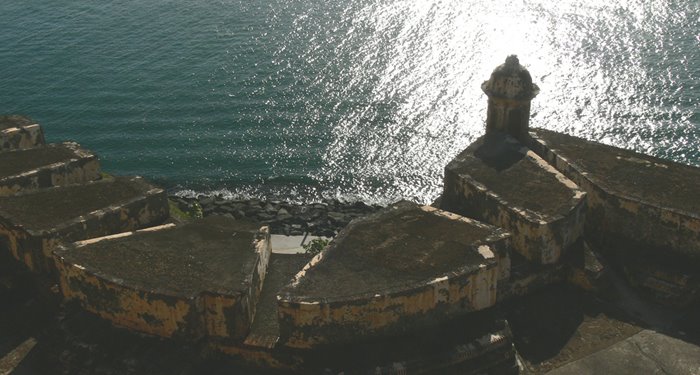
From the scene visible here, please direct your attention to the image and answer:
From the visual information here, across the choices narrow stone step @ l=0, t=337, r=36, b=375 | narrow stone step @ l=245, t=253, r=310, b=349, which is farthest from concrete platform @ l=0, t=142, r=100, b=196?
narrow stone step @ l=245, t=253, r=310, b=349

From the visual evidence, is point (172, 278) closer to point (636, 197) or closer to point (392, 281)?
point (392, 281)

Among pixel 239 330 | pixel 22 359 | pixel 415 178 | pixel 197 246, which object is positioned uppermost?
pixel 197 246

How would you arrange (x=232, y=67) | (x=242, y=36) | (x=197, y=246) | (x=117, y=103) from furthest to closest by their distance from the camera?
(x=242, y=36), (x=232, y=67), (x=117, y=103), (x=197, y=246)

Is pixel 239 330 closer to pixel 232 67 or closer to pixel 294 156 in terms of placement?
pixel 294 156

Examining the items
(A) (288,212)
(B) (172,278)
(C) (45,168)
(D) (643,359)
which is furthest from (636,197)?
(A) (288,212)

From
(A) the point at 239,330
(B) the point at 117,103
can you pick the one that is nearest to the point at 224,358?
(A) the point at 239,330
